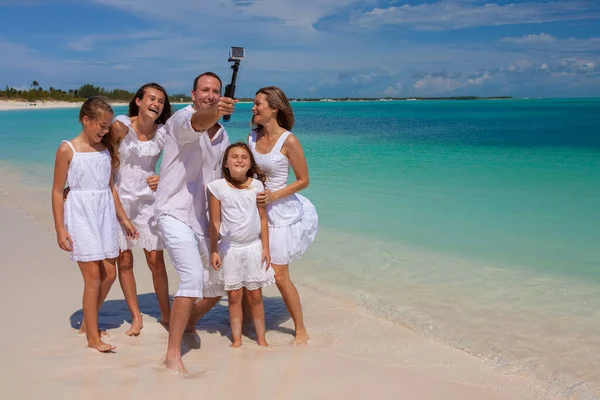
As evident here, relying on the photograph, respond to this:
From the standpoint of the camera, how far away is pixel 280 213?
4688mm

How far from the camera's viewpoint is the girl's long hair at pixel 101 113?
4273mm

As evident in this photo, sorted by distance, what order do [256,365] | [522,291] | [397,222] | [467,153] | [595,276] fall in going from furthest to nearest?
[467,153] < [397,222] < [595,276] < [522,291] < [256,365]

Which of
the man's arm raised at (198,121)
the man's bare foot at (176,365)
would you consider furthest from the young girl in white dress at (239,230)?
the man's bare foot at (176,365)

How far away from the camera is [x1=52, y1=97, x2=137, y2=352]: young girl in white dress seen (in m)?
4.26

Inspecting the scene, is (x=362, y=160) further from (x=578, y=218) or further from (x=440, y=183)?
(x=578, y=218)

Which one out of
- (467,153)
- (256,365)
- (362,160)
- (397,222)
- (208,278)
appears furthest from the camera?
(467,153)

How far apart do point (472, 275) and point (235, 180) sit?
11.8 ft

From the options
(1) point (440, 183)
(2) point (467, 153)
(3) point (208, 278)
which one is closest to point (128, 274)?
(3) point (208, 278)

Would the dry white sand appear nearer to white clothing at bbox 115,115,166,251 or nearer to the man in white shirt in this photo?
the man in white shirt

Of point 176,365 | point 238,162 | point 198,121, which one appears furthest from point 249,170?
point 176,365

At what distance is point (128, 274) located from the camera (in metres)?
4.85

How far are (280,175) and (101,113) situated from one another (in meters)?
1.39

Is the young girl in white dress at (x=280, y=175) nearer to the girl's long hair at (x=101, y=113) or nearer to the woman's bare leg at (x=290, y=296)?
the woman's bare leg at (x=290, y=296)

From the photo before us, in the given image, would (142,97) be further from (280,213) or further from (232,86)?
(280,213)
